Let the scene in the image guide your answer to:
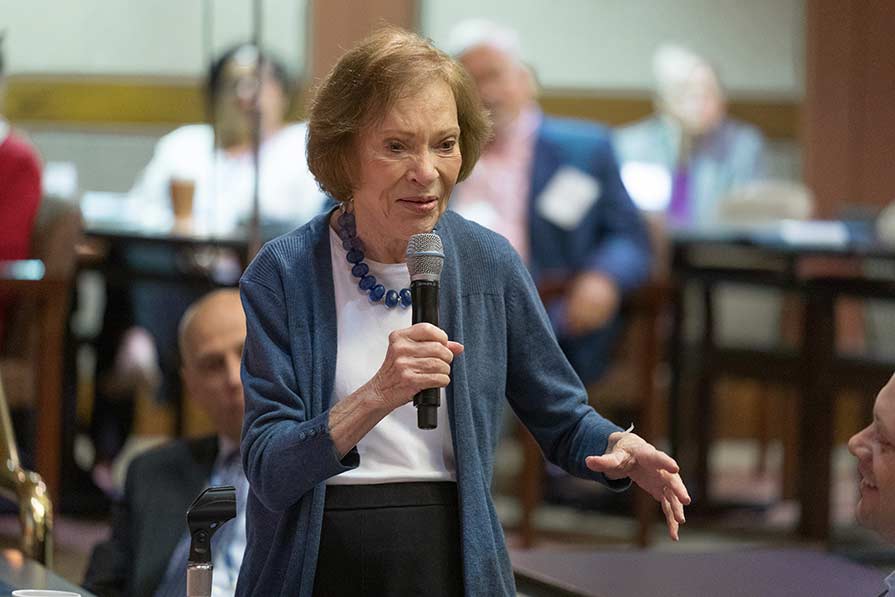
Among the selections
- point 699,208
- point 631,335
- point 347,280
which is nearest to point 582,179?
point 631,335

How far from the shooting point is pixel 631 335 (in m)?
5.40

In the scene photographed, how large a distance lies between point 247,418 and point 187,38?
4071 mm

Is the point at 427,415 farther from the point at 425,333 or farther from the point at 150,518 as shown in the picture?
the point at 150,518

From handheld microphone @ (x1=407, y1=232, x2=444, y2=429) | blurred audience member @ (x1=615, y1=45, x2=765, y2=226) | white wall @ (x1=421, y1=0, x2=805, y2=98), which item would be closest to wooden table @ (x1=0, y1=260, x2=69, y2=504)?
handheld microphone @ (x1=407, y1=232, x2=444, y2=429)

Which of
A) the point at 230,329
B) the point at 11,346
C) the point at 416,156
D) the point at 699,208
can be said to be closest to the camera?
the point at 416,156

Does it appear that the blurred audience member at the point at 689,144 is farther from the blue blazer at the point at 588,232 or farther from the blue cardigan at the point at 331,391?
the blue cardigan at the point at 331,391

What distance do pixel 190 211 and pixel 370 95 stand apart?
3750mm

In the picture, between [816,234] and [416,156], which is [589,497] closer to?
[816,234]

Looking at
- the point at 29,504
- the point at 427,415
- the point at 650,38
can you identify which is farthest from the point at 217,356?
the point at 650,38

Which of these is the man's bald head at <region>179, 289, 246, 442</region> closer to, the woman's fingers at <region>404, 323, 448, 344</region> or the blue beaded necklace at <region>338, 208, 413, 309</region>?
the blue beaded necklace at <region>338, 208, 413, 309</region>

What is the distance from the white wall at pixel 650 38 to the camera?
841 centimetres

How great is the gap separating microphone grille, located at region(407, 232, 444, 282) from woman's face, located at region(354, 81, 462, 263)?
71 mm

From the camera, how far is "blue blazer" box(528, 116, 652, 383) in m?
5.12

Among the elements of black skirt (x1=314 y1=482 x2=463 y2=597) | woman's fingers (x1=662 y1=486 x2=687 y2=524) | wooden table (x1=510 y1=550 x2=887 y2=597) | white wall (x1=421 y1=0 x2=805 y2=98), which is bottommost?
wooden table (x1=510 y1=550 x2=887 y2=597)
